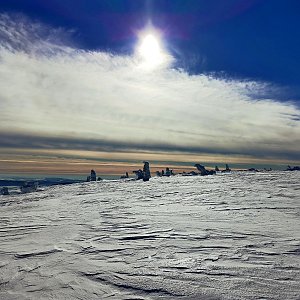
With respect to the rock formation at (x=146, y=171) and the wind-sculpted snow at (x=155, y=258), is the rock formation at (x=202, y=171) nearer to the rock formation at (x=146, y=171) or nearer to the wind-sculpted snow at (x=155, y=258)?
the rock formation at (x=146, y=171)

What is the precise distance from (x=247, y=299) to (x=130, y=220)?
201 inches

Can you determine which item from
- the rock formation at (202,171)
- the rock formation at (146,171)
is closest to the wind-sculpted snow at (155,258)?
the rock formation at (146,171)

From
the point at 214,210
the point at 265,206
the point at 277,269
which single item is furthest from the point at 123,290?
the point at 265,206

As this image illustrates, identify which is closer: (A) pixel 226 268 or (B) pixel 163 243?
(A) pixel 226 268

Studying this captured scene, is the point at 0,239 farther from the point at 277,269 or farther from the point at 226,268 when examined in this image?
the point at 277,269

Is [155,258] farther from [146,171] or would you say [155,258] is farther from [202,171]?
[202,171]

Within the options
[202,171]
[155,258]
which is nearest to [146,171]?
[202,171]

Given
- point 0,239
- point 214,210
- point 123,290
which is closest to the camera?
point 123,290

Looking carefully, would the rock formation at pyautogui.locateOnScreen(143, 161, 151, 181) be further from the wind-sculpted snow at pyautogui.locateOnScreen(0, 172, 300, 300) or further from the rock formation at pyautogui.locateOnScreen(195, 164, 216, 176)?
the wind-sculpted snow at pyautogui.locateOnScreen(0, 172, 300, 300)

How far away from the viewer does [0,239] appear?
6.13m

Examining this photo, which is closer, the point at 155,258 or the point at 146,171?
the point at 155,258

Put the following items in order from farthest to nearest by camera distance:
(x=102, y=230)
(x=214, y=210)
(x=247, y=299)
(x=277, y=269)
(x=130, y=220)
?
(x=214, y=210) → (x=130, y=220) → (x=102, y=230) → (x=277, y=269) → (x=247, y=299)

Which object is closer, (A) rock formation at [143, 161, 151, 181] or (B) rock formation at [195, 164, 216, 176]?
(A) rock formation at [143, 161, 151, 181]

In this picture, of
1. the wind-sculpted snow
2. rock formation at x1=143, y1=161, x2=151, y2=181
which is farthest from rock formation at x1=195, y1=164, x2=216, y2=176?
the wind-sculpted snow
